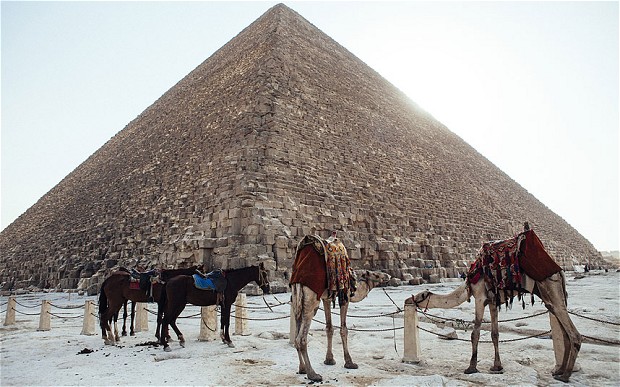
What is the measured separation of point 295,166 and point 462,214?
374 inches

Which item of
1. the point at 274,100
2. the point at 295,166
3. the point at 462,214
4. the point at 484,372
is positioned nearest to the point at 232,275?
the point at 484,372

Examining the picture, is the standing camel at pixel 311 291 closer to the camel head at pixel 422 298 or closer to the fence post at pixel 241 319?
the camel head at pixel 422 298

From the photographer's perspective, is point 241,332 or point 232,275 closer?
point 232,275

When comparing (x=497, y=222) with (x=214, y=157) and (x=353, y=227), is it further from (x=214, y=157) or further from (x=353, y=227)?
(x=214, y=157)

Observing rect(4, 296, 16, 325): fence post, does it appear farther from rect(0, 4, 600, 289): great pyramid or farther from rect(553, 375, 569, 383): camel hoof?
rect(553, 375, 569, 383): camel hoof

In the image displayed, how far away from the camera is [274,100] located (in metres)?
12.3

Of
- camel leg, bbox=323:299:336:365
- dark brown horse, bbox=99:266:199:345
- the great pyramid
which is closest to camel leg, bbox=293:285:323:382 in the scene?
camel leg, bbox=323:299:336:365

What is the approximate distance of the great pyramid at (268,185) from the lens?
9.64 metres

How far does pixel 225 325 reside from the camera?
13.8 feet

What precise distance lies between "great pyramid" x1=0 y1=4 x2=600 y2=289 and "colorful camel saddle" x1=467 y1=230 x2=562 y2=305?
570cm

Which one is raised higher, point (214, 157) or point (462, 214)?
point (214, 157)

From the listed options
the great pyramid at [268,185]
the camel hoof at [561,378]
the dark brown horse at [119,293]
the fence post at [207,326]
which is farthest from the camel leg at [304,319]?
the great pyramid at [268,185]

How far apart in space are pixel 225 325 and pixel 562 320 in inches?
121

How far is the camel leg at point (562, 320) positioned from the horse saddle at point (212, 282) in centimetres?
306
